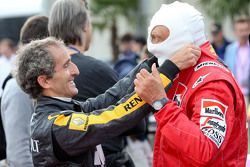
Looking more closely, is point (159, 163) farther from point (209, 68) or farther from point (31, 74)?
point (31, 74)

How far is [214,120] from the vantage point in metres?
3.21

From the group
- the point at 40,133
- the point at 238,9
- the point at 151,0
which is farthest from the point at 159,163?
the point at 151,0

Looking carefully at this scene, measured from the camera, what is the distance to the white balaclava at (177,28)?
3473 millimetres

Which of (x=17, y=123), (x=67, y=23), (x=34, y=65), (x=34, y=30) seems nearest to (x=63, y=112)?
(x=34, y=65)

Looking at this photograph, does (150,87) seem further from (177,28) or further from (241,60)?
(241,60)

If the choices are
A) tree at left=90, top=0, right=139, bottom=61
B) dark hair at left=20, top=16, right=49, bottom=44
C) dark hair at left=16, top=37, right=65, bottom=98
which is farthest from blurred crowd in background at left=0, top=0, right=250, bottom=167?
tree at left=90, top=0, right=139, bottom=61

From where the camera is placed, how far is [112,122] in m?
3.38

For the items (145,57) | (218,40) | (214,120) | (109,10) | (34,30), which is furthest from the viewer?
(109,10)

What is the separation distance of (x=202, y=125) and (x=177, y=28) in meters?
0.53

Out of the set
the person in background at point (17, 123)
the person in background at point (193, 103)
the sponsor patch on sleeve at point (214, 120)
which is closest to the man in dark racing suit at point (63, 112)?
the person in background at point (193, 103)

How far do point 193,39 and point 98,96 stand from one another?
2.47 feet

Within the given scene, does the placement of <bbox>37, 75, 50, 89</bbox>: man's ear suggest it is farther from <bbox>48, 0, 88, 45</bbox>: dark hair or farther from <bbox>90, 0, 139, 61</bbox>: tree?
<bbox>90, 0, 139, 61</bbox>: tree

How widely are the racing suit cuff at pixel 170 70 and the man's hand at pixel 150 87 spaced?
0.07 meters

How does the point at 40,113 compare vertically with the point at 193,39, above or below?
below
